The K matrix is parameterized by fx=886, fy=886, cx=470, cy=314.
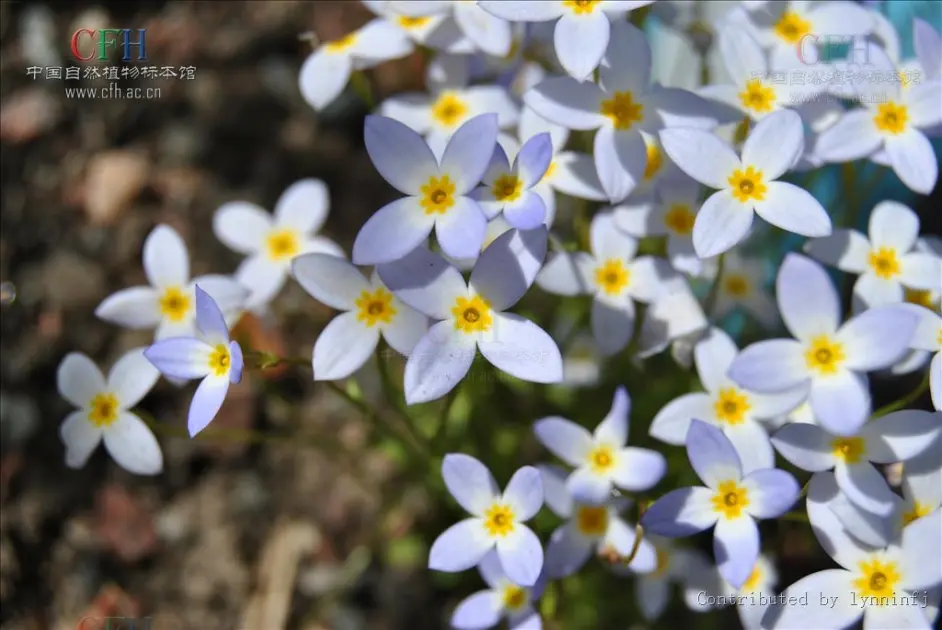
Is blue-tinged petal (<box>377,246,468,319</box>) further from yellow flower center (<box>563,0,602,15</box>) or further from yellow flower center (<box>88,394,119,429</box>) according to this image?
yellow flower center (<box>88,394,119,429</box>)

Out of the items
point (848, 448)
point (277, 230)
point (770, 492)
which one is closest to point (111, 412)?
point (277, 230)

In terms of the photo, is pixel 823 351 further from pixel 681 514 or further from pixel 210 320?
pixel 210 320

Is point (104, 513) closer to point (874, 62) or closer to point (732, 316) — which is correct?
point (732, 316)

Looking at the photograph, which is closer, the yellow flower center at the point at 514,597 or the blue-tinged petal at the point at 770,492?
the blue-tinged petal at the point at 770,492

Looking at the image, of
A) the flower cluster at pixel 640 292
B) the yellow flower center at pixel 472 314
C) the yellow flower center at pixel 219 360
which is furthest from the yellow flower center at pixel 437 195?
the yellow flower center at pixel 219 360

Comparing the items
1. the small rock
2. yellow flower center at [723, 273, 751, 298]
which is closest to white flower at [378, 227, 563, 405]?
yellow flower center at [723, 273, 751, 298]

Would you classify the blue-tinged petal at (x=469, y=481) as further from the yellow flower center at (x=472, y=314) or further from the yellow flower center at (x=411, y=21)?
the yellow flower center at (x=411, y=21)

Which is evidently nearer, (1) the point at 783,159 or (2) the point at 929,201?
(1) the point at 783,159

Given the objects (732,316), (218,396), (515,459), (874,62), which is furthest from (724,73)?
(218,396)
